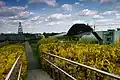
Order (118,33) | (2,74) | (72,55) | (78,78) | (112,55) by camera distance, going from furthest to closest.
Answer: (118,33) → (72,55) → (112,55) → (78,78) → (2,74)

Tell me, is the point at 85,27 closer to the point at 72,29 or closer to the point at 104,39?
the point at 72,29

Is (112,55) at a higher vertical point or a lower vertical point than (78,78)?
higher

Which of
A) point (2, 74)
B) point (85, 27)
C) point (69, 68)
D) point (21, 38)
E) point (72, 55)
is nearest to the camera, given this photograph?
point (2, 74)

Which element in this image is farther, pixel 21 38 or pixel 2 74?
pixel 21 38

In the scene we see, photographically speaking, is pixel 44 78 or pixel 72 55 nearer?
pixel 72 55

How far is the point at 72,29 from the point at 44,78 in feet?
210

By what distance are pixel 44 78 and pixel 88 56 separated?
5.68 metres

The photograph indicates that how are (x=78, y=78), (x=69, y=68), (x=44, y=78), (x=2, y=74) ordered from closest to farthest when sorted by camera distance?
(x=2, y=74) < (x=78, y=78) < (x=69, y=68) < (x=44, y=78)

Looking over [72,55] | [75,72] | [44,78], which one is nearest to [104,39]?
[44,78]

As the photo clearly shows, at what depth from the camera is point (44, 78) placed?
39.2 feet

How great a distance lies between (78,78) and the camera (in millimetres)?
5941

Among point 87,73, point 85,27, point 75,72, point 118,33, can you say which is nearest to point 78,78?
point 75,72

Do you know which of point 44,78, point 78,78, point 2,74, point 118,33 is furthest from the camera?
point 118,33

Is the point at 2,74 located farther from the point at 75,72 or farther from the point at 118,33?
the point at 118,33
